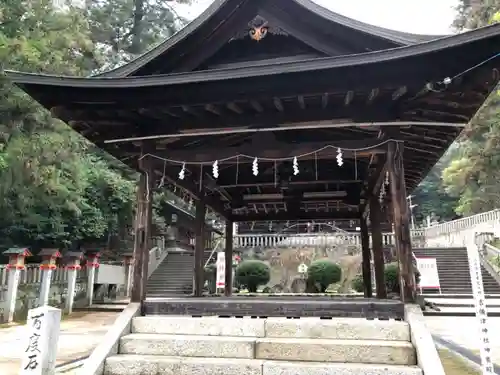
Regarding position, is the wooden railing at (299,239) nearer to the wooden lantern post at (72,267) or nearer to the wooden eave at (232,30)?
the wooden lantern post at (72,267)

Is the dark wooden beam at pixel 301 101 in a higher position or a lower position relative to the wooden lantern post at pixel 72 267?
higher

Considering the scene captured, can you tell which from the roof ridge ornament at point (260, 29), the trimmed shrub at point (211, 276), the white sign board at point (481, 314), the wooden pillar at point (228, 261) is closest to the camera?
the white sign board at point (481, 314)

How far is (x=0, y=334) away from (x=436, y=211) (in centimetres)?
4047

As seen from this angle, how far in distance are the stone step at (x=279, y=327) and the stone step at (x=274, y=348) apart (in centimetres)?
12

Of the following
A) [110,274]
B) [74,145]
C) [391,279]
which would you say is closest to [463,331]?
[391,279]

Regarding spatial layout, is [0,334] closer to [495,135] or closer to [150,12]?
[495,135]

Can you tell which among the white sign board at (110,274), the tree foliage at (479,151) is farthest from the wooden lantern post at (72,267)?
the tree foliage at (479,151)

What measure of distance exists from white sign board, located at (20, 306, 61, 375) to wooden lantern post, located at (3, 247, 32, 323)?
906 cm

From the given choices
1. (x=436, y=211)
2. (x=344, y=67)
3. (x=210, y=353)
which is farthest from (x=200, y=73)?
(x=436, y=211)

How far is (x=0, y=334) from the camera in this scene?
9906 mm

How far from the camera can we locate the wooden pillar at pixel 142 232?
5.93 m

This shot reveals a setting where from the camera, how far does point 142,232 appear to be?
612 cm

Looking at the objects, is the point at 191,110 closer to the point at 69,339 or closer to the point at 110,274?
the point at 69,339

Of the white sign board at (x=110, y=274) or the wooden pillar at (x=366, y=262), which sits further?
the white sign board at (x=110, y=274)
